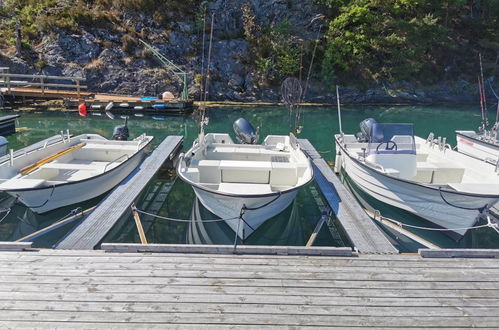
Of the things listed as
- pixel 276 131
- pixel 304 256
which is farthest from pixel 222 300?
pixel 276 131

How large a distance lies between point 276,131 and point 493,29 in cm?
3020

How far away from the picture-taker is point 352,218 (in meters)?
6.70

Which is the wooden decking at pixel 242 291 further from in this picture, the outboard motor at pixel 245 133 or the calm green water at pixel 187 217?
the outboard motor at pixel 245 133

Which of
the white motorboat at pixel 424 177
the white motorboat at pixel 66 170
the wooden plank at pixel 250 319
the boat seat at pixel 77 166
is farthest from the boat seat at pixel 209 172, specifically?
the wooden plank at pixel 250 319

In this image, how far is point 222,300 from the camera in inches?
156

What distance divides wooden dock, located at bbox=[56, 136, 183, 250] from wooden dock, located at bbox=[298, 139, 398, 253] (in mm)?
4445

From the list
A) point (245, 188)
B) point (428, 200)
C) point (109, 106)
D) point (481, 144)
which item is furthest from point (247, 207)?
point (109, 106)

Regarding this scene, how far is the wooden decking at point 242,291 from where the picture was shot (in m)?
3.65

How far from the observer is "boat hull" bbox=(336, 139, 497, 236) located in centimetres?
697

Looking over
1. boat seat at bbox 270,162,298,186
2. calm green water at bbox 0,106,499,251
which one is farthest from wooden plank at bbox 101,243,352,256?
boat seat at bbox 270,162,298,186

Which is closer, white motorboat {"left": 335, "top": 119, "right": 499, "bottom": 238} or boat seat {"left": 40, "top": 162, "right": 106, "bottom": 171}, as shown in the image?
white motorboat {"left": 335, "top": 119, "right": 499, "bottom": 238}

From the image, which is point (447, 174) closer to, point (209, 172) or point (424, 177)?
→ point (424, 177)

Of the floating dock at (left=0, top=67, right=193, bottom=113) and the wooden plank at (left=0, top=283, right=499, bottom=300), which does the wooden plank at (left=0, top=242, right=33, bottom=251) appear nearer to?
the wooden plank at (left=0, top=283, right=499, bottom=300)

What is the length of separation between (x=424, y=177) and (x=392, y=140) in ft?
4.44
